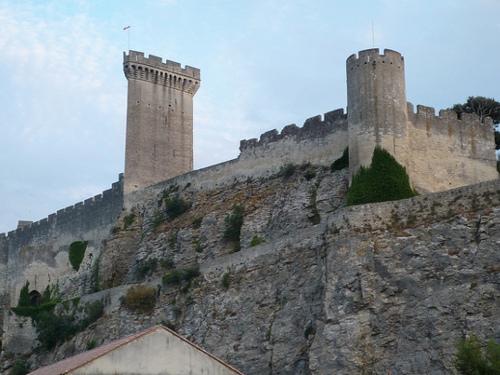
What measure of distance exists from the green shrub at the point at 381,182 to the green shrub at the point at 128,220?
17.5 metres

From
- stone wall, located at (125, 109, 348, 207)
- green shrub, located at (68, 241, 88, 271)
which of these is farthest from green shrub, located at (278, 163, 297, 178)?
green shrub, located at (68, 241, 88, 271)

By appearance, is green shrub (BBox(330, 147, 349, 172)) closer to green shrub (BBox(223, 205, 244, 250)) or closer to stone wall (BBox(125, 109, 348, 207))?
stone wall (BBox(125, 109, 348, 207))

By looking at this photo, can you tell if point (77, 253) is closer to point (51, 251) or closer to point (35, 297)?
point (51, 251)

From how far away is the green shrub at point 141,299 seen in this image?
44.0 m

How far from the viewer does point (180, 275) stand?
42.7 metres

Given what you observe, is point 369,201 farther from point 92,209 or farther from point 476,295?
point 92,209

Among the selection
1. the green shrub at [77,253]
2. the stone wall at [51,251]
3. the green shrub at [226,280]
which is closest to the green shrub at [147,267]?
the stone wall at [51,251]

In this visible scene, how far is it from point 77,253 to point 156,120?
8969mm

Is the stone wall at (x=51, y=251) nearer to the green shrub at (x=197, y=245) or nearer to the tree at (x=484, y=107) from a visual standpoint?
the green shrub at (x=197, y=245)

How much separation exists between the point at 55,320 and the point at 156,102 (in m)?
14.5

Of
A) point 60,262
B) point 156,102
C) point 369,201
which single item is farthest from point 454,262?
point 60,262

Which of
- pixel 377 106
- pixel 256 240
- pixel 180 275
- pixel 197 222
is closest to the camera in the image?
pixel 377 106

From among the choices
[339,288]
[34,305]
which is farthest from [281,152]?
[34,305]

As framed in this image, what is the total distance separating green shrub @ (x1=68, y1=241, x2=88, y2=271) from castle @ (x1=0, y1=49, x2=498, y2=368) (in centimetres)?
42
